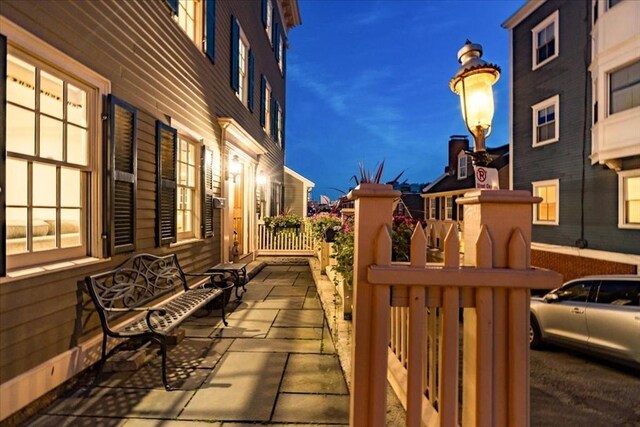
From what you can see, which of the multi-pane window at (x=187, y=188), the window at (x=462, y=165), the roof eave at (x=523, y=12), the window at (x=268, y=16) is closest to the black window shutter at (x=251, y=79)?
the window at (x=268, y=16)

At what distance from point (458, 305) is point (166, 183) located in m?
4.38

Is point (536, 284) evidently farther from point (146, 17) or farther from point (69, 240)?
point (146, 17)

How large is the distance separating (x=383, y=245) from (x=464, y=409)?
Result: 858 millimetres

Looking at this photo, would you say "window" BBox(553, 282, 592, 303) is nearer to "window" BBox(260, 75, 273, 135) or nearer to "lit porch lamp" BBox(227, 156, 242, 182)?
"lit porch lamp" BBox(227, 156, 242, 182)

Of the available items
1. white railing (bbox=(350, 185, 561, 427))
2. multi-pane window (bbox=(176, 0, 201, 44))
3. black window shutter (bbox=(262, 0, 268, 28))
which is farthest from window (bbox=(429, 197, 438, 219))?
white railing (bbox=(350, 185, 561, 427))

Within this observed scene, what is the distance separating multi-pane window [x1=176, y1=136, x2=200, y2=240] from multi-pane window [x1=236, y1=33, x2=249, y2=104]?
10.8ft

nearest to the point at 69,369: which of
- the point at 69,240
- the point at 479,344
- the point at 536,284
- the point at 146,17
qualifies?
the point at 69,240

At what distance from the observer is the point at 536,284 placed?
1.52 m

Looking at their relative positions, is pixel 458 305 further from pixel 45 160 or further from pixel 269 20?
pixel 269 20

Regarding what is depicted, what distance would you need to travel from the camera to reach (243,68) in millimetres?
9156

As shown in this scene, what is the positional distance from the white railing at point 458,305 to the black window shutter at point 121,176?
2.98 metres

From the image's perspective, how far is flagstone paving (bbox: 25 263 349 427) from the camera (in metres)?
2.59

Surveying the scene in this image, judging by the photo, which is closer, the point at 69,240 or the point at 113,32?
the point at 69,240

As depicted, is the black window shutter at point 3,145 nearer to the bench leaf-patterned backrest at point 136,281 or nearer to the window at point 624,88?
the bench leaf-patterned backrest at point 136,281
